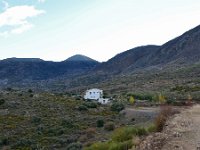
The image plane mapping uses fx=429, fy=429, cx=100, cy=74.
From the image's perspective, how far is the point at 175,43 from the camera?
179875 millimetres

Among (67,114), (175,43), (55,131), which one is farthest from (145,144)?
(175,43)

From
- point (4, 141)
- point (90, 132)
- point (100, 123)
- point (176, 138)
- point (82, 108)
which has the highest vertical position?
A: point (82, 108)

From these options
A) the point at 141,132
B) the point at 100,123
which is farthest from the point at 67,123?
the point at 141,132

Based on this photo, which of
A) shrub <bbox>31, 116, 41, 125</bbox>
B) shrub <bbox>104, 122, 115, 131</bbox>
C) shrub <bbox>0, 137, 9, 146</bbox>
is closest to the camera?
shrub <bbox>0, 137, 9, 146</bbox>

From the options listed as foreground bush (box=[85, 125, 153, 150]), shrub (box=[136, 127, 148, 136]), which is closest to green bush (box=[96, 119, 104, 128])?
foreground bush (box=[85, 125, 153, 150])

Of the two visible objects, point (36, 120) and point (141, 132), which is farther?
point (36, 120)

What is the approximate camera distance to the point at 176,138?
1427 centimetres

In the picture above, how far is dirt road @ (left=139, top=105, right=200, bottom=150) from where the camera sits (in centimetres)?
1287

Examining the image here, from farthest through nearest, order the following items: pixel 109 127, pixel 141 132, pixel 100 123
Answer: pixel 100 123 < pixel 109 127 < pixel 141 132

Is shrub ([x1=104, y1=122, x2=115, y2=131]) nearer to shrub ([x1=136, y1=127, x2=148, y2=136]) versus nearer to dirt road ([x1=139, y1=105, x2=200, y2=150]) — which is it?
dirt road ([x1=139, y1=105, x2=200, y2=150])

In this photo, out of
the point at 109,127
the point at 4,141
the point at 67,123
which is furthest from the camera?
the point at 67,123

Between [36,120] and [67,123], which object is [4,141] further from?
[36,120]

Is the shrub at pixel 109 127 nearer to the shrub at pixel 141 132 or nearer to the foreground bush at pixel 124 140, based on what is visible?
the foreground bush at pixel 124 140

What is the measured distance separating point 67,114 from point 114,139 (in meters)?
24.7
